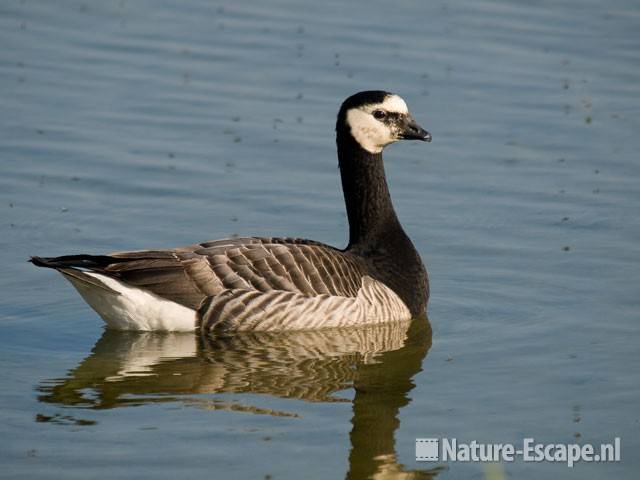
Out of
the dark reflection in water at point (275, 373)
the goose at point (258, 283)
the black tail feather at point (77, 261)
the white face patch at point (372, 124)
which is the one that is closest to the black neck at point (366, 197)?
the white face patch at point (372, 124)

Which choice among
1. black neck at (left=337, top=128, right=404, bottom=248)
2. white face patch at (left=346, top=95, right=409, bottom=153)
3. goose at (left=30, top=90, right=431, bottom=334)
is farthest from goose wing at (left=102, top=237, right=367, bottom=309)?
white face patch at (left=346, top=95, right=409, bottom=153)

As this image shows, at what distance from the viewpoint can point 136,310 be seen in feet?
38.5

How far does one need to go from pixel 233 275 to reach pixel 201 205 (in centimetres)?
267

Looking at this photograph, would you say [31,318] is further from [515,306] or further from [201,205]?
[515,306]

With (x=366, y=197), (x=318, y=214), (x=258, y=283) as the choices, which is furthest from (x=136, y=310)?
(x=318, y=214)

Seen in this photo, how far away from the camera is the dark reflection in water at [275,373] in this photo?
32.4 ft

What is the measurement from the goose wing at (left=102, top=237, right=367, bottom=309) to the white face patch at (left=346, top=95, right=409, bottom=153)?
1.28 m

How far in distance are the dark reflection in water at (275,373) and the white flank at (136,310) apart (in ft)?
0.33

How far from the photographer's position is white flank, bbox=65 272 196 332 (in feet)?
38.2

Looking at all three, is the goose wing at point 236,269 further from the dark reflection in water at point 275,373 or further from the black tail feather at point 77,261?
the dark reflection in water at point 275,373

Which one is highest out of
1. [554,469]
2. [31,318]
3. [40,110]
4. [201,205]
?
[40,110]

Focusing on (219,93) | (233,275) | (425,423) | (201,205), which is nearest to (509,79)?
(219,93)

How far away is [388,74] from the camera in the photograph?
58.2 ft

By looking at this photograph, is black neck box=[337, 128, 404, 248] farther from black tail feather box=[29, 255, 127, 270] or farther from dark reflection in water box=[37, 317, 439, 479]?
black tail feather box=[29, 255, 127, 270]
